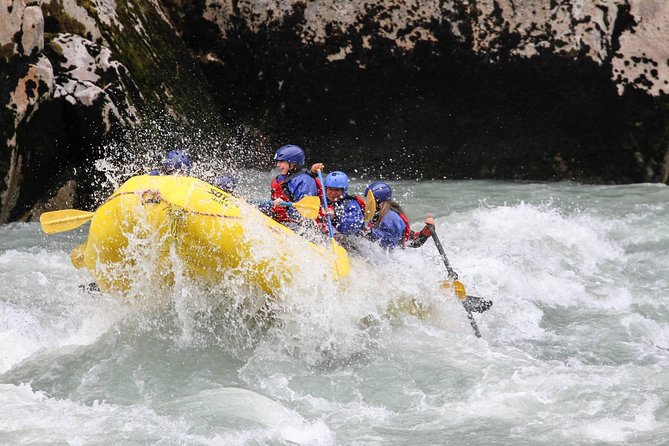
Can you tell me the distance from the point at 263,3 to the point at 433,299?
21.2 ft

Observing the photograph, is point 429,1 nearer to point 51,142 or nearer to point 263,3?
point 263,3

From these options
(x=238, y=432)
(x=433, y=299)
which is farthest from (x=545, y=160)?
(x=238, y=432)

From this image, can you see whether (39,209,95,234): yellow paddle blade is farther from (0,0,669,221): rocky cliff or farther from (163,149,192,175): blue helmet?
(0,0,669,221): rocky cliff

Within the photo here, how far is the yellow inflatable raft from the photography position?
607 centimetres

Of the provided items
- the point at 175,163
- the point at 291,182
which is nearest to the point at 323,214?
the point at 291,182

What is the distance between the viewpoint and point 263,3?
12508 mm

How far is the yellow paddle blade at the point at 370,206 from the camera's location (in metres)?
7.39

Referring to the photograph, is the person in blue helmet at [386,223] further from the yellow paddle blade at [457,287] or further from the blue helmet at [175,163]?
the blue helmet at [175,163]

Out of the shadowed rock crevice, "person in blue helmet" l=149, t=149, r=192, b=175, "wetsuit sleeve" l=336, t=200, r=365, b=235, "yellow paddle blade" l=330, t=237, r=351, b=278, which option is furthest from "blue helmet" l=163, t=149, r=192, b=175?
the shadowed rock crevice

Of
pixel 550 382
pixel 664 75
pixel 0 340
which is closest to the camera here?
pixel 550 382

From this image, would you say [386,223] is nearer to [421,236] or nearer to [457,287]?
[421,236]

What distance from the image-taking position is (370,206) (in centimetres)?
742

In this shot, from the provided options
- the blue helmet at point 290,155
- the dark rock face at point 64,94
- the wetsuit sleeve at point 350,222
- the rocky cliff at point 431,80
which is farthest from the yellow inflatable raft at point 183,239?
the rocky cliff at point 431,80

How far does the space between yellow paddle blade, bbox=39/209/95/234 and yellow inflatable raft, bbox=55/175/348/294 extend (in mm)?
26
